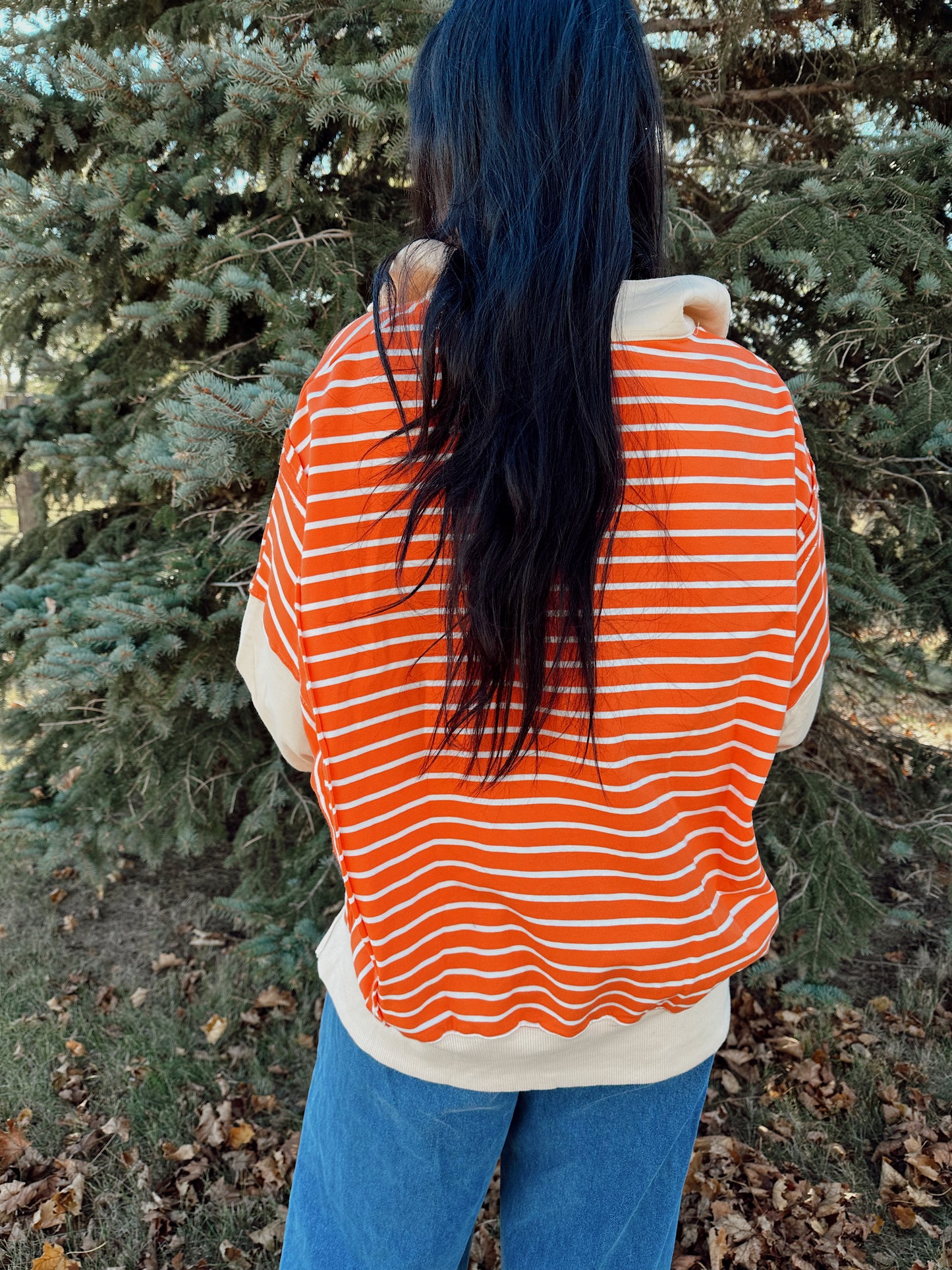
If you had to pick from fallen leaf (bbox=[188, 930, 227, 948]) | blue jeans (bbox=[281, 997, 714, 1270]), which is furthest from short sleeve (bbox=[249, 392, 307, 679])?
fallen leaf (bbox=[188, 930, 227, 948])

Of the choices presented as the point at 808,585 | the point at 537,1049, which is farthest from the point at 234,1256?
the point at 808,585

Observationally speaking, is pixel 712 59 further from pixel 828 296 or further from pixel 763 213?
pixel 828 296

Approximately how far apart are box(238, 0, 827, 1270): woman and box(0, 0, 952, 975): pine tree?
1.17 m

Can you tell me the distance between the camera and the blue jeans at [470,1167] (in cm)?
103

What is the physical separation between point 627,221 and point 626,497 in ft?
0.92

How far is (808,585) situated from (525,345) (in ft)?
A: 1.46

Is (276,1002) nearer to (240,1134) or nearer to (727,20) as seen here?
(240,1134)

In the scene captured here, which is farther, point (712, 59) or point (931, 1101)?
point (712, 59)

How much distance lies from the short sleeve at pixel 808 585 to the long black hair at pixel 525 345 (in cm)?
24

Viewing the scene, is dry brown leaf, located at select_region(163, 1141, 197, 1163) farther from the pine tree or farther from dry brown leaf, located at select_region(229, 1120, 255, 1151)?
the pine tree

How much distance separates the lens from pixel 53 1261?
2023 mm

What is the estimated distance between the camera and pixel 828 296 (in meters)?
2.17

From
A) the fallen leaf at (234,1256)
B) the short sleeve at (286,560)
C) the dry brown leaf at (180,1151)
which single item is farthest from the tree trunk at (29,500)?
the short sleeve at (286,560)

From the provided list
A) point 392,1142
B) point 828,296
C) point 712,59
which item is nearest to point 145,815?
point 392,1142
